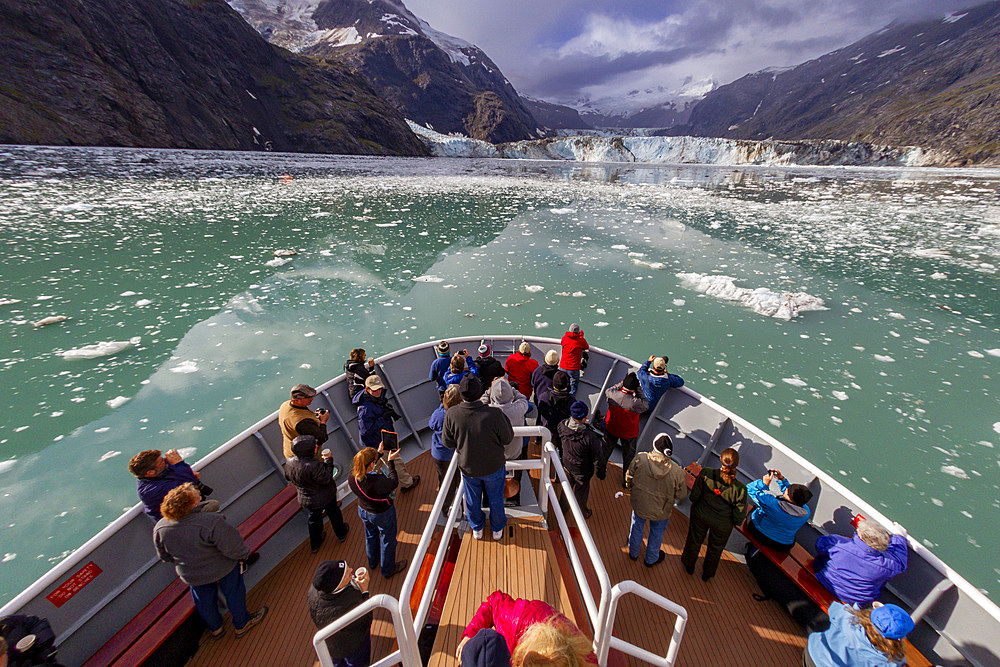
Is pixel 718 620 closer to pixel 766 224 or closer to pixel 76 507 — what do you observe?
pixel 76 507

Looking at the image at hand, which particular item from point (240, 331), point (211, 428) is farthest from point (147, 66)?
point (211, 428)

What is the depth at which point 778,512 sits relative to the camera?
12.8 feet

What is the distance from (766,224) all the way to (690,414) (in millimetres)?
26811

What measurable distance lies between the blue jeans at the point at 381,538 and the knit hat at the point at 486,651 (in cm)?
226

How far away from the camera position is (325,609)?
9.45ft

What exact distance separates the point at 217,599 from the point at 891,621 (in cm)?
554

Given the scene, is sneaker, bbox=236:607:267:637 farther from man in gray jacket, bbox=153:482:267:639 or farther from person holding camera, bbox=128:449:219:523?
person holding camera, bbox=128:449:219:523

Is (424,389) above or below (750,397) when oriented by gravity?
above

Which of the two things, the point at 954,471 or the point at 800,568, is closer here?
the point at 800,568

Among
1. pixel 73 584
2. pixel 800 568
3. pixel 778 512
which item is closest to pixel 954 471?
pixel 800 568

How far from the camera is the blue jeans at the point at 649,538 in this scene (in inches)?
165

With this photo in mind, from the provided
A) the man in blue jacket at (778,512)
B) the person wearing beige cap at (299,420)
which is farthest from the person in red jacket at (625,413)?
the person wearing beige cap at (299,420)

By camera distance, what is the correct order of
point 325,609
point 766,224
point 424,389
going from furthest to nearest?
point 766,224 → point 424,389 → point 325,609

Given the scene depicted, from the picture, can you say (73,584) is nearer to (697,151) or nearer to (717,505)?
(717,505)
